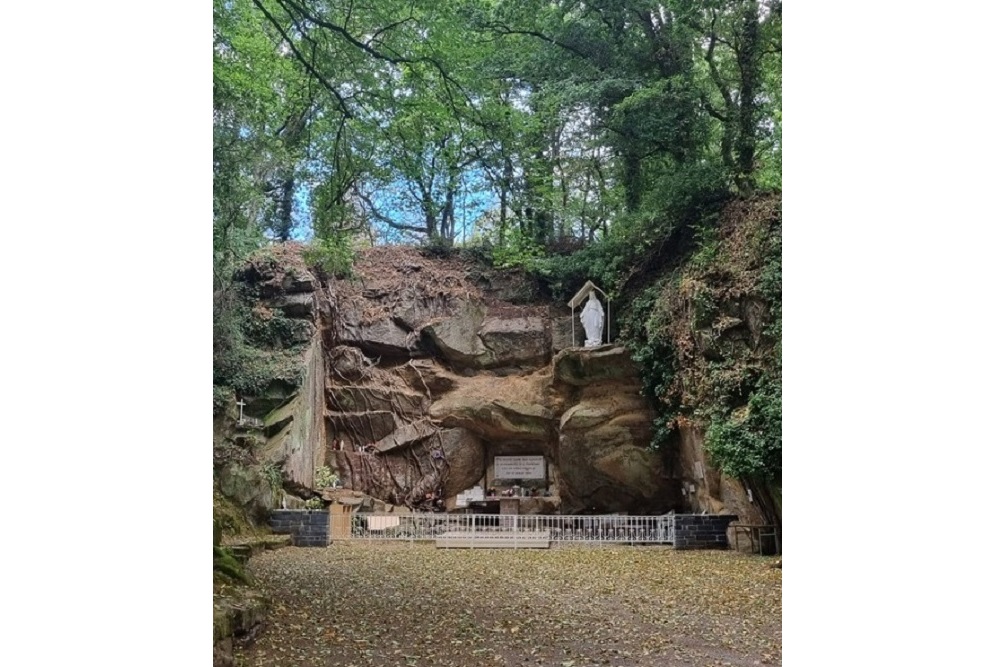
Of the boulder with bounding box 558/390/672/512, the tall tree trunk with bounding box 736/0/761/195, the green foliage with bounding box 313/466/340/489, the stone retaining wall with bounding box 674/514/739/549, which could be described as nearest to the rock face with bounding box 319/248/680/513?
the boulder with bounding box 558/390/672/512

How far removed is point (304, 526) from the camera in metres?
7.15

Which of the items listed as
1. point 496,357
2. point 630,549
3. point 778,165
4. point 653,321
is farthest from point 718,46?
point 496,357

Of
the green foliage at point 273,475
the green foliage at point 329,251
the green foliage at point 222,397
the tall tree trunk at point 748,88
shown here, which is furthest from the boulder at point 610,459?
the green foliage at point 222,397

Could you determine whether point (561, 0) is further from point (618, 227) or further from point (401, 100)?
point (618, 227)

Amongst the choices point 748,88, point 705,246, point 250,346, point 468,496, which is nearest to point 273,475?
point 250,346

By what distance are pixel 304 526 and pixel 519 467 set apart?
3.30m

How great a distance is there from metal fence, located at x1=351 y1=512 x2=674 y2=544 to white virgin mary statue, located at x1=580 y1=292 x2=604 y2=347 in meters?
1.92

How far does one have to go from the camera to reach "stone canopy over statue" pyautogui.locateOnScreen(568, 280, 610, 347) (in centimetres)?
789

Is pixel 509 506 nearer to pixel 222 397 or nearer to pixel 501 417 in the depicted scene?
pixel 501 417

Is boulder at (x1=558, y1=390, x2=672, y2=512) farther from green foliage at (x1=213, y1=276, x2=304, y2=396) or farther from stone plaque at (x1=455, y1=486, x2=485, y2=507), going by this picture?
green foliage at (x1=213, y1=276, x2=304, y2=396)

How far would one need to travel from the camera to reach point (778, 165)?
5.97 meters

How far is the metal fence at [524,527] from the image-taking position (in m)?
6.98

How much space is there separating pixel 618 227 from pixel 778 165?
138 centimetres
